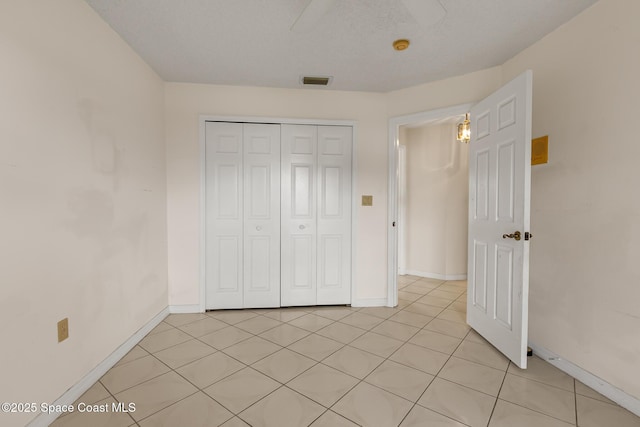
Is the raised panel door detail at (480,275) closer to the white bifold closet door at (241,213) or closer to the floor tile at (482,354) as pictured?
the floor tile at (482,354)

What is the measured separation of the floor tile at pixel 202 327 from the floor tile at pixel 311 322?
2.20 ft

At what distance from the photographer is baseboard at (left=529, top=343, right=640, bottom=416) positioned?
60.5 inches

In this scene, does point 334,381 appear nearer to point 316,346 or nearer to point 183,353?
point 316,346

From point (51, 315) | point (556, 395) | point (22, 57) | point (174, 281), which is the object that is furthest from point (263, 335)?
point (22, 57)

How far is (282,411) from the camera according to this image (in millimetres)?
1522

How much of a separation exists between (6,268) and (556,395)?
2.91m

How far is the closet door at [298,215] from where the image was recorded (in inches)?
118

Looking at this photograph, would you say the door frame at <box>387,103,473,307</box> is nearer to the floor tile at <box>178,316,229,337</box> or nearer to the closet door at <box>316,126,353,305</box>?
the closet door at <box>316,126,353,305</box>

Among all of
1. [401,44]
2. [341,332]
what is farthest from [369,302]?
[401,44]

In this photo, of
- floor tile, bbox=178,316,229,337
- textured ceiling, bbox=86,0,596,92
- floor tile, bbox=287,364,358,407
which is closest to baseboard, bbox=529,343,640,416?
floor tile, bbox=287,364,358,407

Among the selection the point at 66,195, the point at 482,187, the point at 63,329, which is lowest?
the point at 63,329

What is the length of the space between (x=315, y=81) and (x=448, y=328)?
8.74 feet

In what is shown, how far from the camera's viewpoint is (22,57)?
4.32 ft

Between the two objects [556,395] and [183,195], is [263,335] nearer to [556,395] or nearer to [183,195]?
[183,195]
